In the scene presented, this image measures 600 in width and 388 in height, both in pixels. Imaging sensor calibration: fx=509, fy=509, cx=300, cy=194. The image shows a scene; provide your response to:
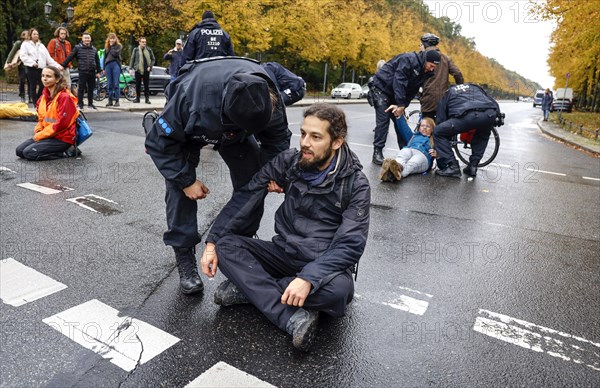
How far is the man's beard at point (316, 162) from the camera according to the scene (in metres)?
3.07

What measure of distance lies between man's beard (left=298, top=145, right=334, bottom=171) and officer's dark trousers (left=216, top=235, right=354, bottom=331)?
59cm

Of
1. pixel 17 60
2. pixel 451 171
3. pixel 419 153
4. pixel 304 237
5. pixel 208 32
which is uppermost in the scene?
pixel 208 32

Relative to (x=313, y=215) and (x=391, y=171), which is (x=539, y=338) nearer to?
(x=313, y=215)

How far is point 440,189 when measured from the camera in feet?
23.2

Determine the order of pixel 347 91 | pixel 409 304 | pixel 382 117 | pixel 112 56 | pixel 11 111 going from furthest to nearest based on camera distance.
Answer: pixel 347 91 < pixel 112 56 < pixel 11 111 < pixel 382 117 < pixel 409 304

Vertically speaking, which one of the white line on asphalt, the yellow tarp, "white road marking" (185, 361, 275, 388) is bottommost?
"white road marking" (185, 361, 275, 388)

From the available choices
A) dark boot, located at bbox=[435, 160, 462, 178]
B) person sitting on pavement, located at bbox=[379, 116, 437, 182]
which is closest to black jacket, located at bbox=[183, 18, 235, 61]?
person sitting on pavement, located at bbox=[379, 116, 437, 182]

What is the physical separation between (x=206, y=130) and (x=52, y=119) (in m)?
5.22

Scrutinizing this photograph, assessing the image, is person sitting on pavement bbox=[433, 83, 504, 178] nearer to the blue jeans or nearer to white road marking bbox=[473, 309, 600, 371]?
white road marking bbox=[473, 309, 600, 371]

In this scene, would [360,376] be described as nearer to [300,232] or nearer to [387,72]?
[300,232]

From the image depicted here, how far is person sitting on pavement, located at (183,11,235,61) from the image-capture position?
25.9ft

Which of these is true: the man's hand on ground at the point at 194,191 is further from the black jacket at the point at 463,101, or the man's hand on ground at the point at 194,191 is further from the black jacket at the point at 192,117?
the black jacket at the point at 463,101

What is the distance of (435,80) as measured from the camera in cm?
818

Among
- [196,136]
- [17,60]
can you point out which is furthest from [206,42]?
[17,60]
